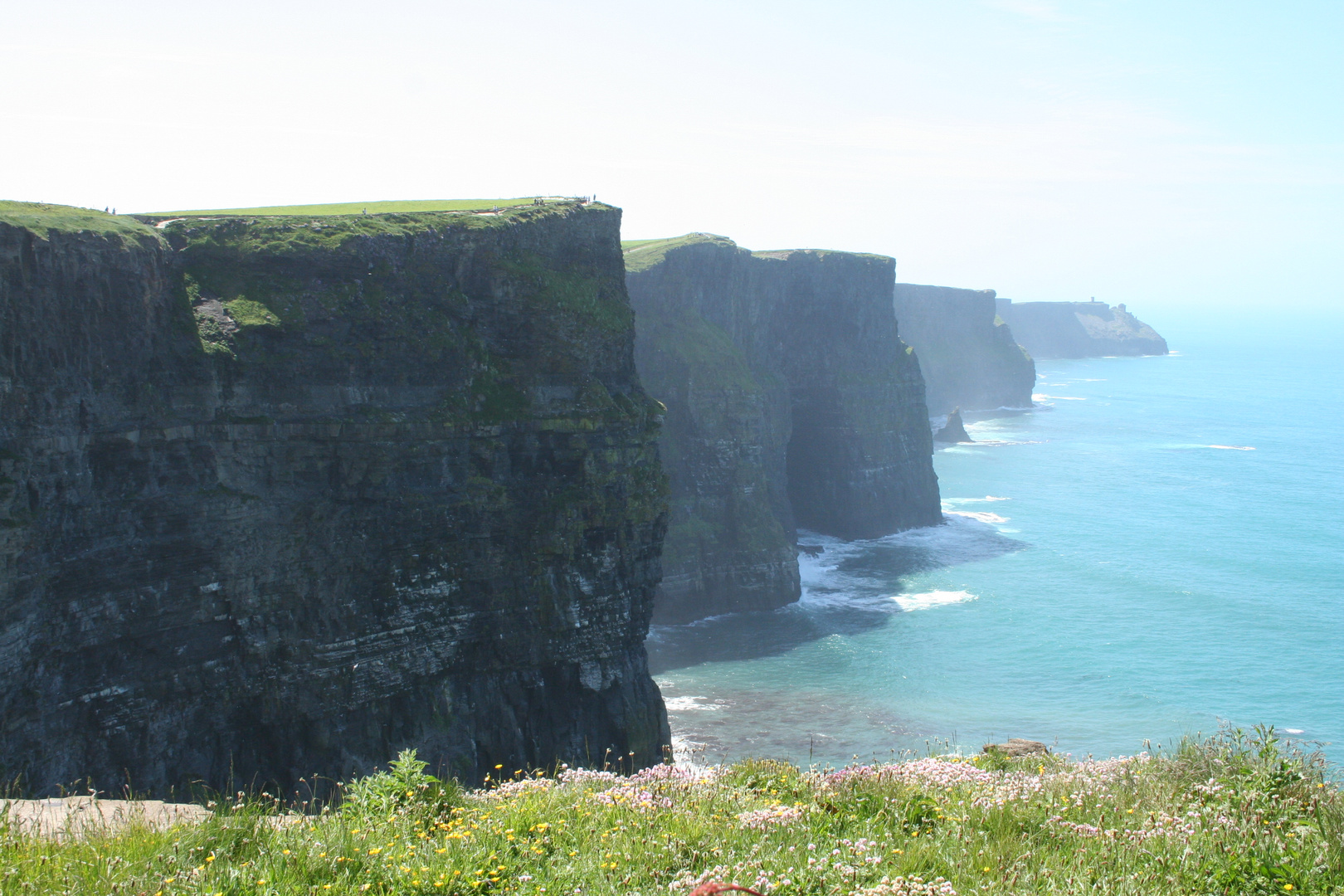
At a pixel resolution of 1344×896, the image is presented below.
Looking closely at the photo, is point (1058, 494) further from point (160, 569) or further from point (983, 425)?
point (160, 569)

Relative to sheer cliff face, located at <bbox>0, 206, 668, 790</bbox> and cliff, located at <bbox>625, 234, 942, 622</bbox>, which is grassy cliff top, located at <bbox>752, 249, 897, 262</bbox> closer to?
cliff, located at <bbox>625, 234, 942, 622</bbox>

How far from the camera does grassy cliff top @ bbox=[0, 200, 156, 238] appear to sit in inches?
1055

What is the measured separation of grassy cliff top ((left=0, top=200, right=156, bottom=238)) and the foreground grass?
22047 millimetres

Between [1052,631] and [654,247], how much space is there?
38602mm

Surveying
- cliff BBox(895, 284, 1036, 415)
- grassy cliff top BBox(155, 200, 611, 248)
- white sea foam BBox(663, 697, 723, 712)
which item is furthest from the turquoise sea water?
cliff BBox(895, 284, 1036, 415)

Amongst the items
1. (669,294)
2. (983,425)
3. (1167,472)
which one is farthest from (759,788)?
(983,425)


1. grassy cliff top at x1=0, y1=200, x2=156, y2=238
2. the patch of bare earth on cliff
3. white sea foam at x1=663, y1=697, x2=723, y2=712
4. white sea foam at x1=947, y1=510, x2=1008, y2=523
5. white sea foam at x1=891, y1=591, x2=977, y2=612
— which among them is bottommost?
white sea foam at x1=663, y1=697, x2=723, y2=712

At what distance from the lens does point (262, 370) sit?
102 ft

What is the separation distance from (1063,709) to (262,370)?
131 ft

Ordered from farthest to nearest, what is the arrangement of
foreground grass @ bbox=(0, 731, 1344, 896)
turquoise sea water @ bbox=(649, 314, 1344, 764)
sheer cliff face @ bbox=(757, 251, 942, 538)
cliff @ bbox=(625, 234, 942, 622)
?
sheer cliff face @ bbox=(757, 251, 942, 538) < cliff @ bbox=(625, 234, 942, 622) < turquoise sea water @ bbox=(649, 314, 1344, 764) < foreground grass @ bbox=(0, 731, 1344, 896)

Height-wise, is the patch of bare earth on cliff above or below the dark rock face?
above

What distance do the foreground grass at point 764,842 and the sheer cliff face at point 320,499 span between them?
17.4 meters

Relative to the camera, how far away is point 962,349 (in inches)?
6471

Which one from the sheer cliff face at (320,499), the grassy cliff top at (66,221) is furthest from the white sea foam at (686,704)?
the grassy cliff top at (66,221)
